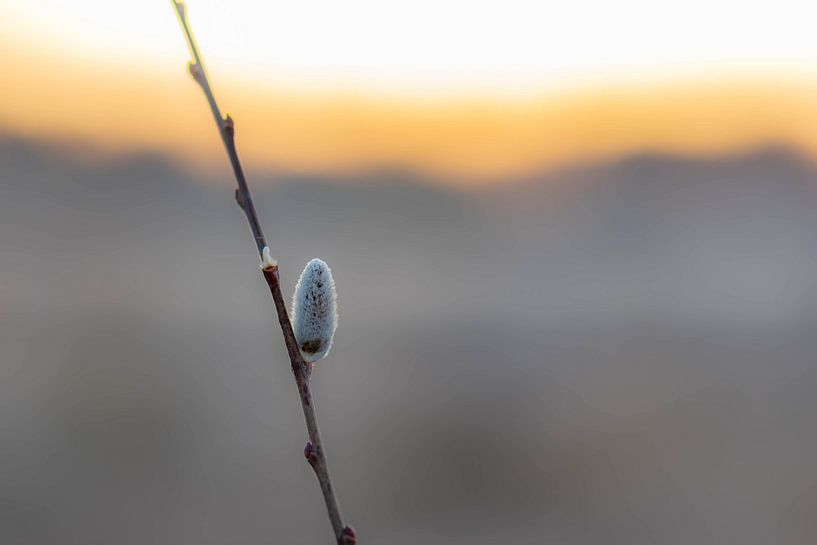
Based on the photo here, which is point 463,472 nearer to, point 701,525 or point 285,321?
point 701,525

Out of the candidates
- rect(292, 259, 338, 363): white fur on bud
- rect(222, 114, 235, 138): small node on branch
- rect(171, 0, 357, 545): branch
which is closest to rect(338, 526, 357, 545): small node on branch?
rect(171, 0, 357, 545): branch

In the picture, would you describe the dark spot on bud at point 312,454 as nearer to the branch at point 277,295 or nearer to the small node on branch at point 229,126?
the branch at point 277,295

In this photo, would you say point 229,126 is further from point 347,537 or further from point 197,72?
point 347,537

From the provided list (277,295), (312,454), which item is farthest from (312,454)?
(277,295)

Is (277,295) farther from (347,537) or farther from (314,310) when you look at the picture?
(347,537)

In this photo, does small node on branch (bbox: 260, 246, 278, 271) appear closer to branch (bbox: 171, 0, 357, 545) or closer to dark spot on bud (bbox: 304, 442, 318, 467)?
branch (bbox: 171, 0, 357, 545)

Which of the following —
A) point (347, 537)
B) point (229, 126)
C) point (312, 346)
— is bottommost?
point (347, 537)

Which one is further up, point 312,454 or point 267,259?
point 267,259

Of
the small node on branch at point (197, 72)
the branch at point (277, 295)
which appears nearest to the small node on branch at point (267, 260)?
the branch at point (277, 295)
